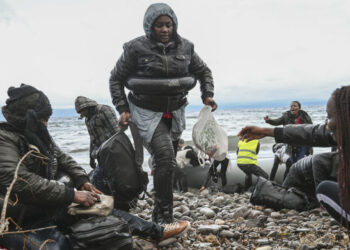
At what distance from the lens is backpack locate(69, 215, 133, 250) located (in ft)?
8.20

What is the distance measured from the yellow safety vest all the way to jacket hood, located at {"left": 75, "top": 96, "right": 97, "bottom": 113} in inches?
125

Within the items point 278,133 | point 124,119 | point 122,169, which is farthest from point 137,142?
point 278,133

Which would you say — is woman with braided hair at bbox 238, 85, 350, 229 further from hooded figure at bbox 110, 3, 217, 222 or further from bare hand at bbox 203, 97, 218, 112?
bare hand at bbox 203, 97, 218, 112

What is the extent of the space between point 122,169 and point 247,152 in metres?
4.44

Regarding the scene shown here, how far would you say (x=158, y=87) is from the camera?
344 centimetres

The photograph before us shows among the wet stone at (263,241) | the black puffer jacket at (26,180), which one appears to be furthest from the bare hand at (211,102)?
the black puffer jacket at (26,180)

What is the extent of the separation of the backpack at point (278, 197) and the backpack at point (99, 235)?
7.81 ft

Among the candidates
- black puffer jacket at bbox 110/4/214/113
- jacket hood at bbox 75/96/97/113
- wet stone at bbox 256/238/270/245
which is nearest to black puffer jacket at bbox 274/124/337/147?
wet stone at bbox 256/238/270/245

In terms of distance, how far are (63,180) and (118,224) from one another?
0.70 metres

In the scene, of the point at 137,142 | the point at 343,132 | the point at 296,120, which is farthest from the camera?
the point at 296,120

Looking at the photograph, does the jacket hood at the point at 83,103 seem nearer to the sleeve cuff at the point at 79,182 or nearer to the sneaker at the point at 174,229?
the sleeve cuff at the point at 79,182

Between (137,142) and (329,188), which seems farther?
(137,142)

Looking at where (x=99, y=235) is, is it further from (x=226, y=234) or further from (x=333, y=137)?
(x=333, y=137)

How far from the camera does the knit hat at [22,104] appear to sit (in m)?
2.56
